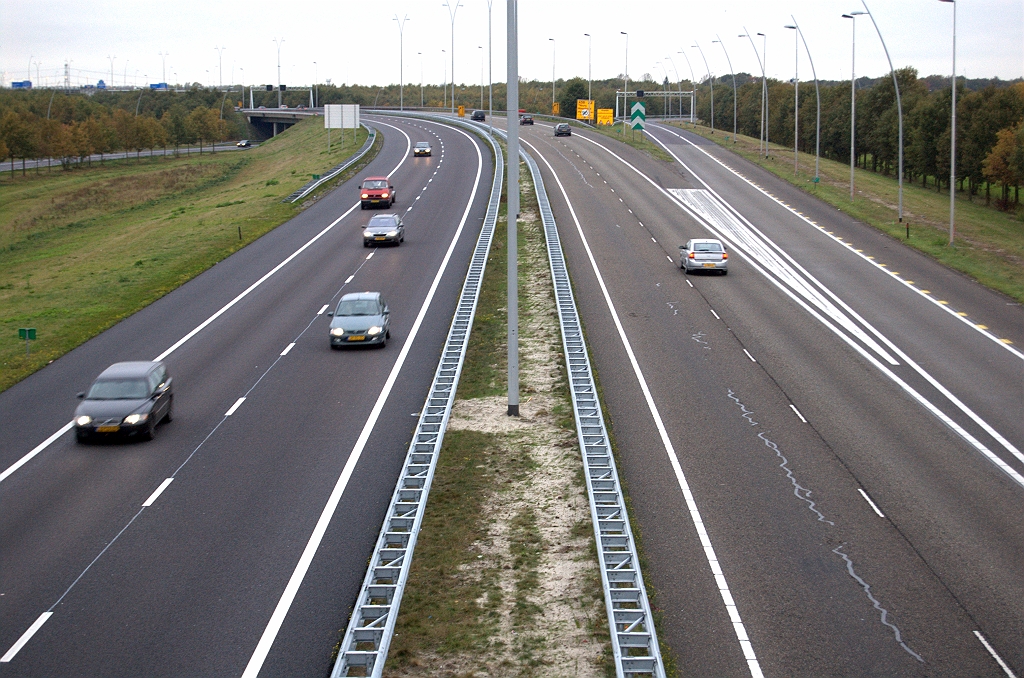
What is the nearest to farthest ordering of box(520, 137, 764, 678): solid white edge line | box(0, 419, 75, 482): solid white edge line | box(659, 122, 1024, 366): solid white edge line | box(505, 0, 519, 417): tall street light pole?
1. box(520, 137, 764, 678): solid white edge line
2. box(0, 419, 75, 482): solid white edge line
3. box(505, 0, 519, 417): tall street light pole
4. box(659, 122, 1024, 366): solid white edge line

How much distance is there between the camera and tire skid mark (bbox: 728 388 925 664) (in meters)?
13.0

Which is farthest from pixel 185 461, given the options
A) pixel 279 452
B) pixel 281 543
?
pixel 281 543

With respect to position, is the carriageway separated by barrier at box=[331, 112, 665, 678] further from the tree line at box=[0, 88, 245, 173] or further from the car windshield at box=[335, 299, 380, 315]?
the tree line at box=[0, 88, 245, 173]

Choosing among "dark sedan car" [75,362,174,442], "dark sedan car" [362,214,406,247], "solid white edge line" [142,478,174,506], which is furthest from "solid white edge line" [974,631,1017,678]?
"dark sedan car" [362,214,406,247]

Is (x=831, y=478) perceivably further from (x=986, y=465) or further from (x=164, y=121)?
(x=164, y=121)

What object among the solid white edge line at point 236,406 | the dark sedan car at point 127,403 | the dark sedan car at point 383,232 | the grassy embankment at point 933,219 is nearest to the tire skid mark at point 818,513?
the solid white edge line at point 236,406

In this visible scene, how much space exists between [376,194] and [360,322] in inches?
1095

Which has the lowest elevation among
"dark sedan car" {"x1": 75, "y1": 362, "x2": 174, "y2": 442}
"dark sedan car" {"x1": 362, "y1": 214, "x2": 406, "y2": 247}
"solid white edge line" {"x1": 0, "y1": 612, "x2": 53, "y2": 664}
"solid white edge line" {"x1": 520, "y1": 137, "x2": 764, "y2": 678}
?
"solid white edge line" {"x1": 0, "y1": 612, "x2": 53, "y2": 664}

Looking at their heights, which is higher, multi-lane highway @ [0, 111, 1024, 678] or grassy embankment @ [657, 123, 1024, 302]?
grassy embankment @ [657, 123, 1024, 302]

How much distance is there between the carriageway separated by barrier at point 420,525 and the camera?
457 inches

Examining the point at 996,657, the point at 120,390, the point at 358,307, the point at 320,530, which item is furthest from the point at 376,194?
the point at 996,657

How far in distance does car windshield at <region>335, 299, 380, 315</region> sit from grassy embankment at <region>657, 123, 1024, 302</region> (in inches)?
879

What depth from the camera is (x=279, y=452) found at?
20609mm

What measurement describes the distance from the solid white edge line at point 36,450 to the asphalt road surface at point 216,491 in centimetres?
→ 8
